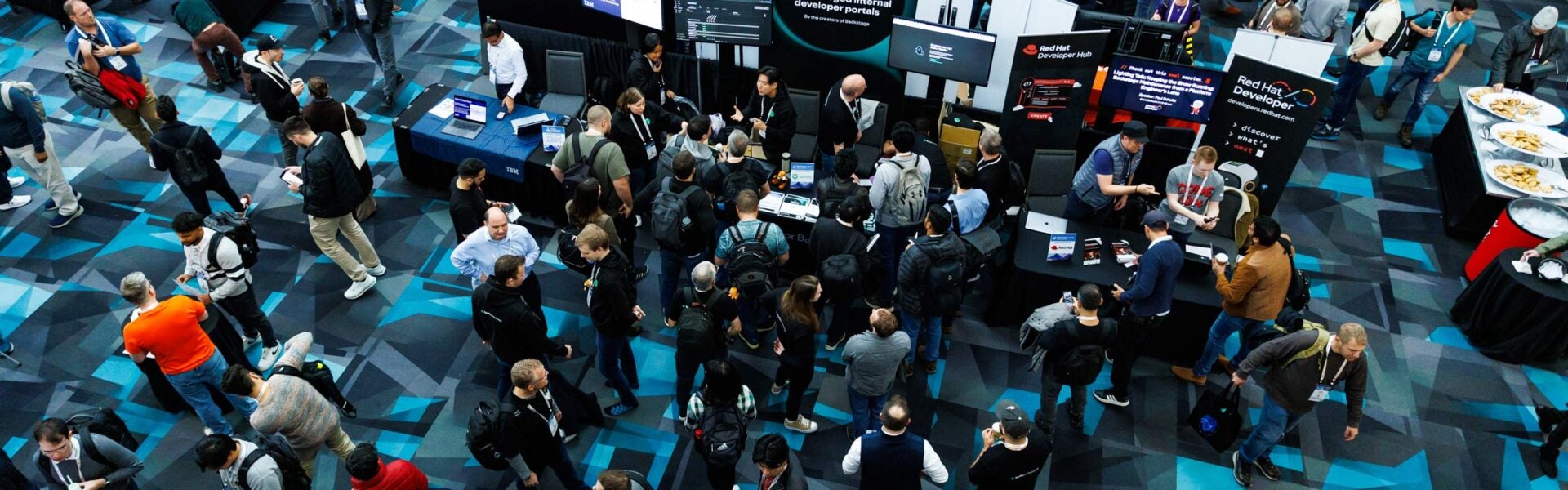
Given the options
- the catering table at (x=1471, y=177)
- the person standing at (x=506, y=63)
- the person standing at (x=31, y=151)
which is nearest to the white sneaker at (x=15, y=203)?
the person standing at (x=31, y=151)

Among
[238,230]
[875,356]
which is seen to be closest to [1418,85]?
[875,356]

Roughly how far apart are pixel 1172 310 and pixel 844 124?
276cm

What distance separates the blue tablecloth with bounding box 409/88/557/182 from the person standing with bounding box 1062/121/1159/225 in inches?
165

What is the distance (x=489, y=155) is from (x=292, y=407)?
3.16m

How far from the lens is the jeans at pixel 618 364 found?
19.0 feet

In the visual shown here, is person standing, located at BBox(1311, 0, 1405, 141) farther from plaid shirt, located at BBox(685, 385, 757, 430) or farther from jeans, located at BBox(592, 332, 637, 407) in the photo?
jeans, located at BBox(592, 332, 637, 407)

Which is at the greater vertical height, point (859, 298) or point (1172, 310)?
point (1172, 310)

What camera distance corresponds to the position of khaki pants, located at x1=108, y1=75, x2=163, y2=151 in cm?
804

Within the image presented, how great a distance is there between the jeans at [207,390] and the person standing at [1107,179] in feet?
18.2

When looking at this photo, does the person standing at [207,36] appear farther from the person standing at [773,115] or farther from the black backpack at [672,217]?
the black backpack at [672,217]

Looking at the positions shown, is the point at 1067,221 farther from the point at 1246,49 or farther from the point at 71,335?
the point at 71,335

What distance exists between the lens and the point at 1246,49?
7617mm

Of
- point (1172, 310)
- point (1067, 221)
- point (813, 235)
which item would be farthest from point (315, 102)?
point (1172, 310)

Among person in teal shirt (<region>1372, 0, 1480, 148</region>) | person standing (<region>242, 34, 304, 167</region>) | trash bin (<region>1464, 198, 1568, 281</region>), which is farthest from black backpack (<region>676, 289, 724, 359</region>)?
person in teal shirt (<region>1372, 0, 1480, 148</region>)
